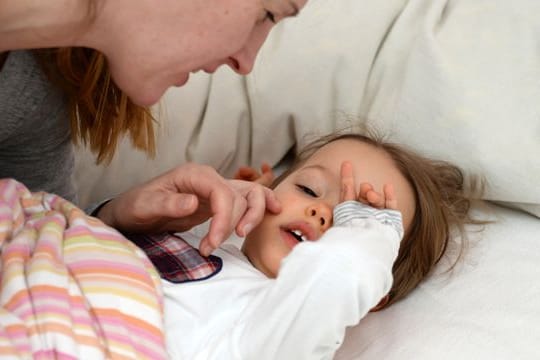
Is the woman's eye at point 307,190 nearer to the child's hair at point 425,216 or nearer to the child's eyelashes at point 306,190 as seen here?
the child's eyelashes at point 306,190

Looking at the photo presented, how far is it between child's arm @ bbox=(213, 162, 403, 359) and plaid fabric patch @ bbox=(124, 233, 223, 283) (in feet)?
0.47

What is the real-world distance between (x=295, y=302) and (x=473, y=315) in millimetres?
379

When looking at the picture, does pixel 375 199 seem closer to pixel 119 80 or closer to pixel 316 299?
pixel 316 299

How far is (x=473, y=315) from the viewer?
1213mm

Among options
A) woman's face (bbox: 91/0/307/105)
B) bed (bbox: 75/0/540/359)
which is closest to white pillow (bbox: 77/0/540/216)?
bed (bbox: 75/0/540/359)

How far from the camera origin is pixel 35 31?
1040mm

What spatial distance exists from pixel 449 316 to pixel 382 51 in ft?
2.00

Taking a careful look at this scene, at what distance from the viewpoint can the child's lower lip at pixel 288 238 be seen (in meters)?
1.21

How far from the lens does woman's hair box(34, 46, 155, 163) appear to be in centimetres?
126

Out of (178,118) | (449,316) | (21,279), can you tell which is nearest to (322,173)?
(449,316)

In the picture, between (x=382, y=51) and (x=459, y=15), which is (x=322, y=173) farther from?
(x=459, y=15)

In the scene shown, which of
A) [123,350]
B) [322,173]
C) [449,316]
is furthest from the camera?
[322,173]

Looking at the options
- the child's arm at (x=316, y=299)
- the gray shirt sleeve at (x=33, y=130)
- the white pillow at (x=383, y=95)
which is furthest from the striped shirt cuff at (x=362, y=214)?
the gray shirt sleeve at (x=33, y=130)

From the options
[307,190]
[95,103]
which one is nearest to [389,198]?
[307,190]
